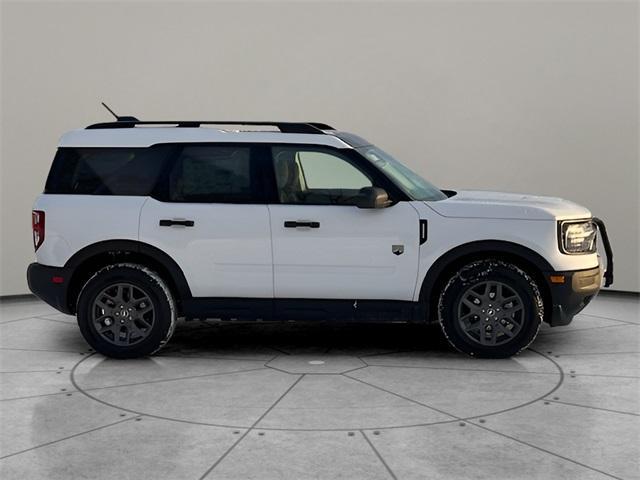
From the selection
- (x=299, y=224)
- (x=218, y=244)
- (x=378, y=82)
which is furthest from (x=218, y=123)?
(x=378, y=82)

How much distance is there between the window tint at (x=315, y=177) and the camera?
809 cm

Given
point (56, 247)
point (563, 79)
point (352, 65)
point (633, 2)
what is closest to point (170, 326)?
point (56, 247)

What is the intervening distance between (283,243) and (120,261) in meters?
1.45

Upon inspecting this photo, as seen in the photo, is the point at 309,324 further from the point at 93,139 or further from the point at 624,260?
the point at 624,260

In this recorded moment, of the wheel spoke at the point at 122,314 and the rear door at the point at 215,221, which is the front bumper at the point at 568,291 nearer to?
the rear door at the point at 215,221

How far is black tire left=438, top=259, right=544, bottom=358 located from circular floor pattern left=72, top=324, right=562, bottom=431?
0.16 metres

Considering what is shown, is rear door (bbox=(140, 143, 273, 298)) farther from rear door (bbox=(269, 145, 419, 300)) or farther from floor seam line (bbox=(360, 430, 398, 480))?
floor seam line (bbox=(360, 430, 398, 480))

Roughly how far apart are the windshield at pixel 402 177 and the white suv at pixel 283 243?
3cm

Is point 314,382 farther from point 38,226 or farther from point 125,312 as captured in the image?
point 38,226

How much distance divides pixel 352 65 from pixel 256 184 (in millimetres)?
4455

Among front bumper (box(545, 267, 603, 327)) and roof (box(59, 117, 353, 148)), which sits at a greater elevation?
roof (box(59, 117, 353, 148))

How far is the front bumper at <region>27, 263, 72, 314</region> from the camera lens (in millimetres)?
8289

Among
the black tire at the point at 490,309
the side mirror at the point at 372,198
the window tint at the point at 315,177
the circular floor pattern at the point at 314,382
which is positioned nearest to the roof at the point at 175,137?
the window tint at the point at 315,177

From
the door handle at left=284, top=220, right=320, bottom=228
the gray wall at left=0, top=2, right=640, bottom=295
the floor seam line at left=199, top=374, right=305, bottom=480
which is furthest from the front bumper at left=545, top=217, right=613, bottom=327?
the gray wall at left=0, top=2, right=640, bottom=295
